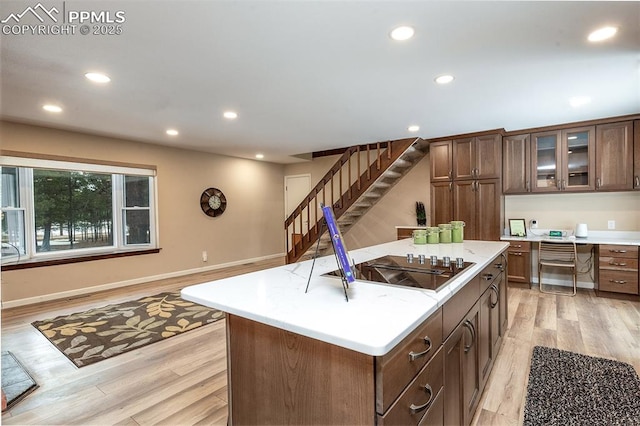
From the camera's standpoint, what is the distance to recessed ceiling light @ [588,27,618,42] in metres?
2.09

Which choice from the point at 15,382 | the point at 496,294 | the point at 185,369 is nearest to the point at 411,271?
the point at 496,294

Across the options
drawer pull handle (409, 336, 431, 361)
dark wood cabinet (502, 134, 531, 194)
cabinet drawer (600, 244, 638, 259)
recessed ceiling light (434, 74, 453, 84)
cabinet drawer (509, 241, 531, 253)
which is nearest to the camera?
drawer pull handle (409, 336, 431, 361)

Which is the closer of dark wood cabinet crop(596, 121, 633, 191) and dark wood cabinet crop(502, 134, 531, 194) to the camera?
dark wood cabinet crop(596, 121, 633, 191)

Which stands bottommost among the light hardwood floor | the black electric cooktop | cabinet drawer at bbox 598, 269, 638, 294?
the light hardwood floor

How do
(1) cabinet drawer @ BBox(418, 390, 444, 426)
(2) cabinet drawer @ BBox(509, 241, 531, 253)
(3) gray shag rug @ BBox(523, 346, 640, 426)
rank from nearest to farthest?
1. (1) cabinet drawer @ BBox(418, 390, 444, 426)
2. (3) gray shag rug @ BBox(523, 346, 640, 426)
3. (2) cabinet drawer @ BBox(509, 241, 531, 253)

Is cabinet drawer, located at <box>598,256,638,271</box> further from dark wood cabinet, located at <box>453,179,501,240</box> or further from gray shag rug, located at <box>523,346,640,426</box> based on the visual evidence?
gray shag rug, located at <box>523,346,640,426</box>

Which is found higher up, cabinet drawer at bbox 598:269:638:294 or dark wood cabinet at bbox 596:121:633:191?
dark wood cabinet at bbox 596:121:633:191

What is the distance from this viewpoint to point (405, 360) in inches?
41.5

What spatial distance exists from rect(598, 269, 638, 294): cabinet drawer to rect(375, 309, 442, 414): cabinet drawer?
13.7ft

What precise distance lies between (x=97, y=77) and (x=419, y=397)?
329 cm

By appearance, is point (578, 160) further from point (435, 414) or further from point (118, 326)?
point (118, 326)

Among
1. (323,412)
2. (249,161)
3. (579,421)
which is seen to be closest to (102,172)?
(249,161)

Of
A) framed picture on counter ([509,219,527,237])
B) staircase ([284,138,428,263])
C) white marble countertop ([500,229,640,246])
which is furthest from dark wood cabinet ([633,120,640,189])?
staircase ([284,138,428,263])

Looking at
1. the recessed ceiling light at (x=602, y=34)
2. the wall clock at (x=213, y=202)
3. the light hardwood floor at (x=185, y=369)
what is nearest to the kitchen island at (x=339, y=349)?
the light hardwood floor at (x=185, y=369)
